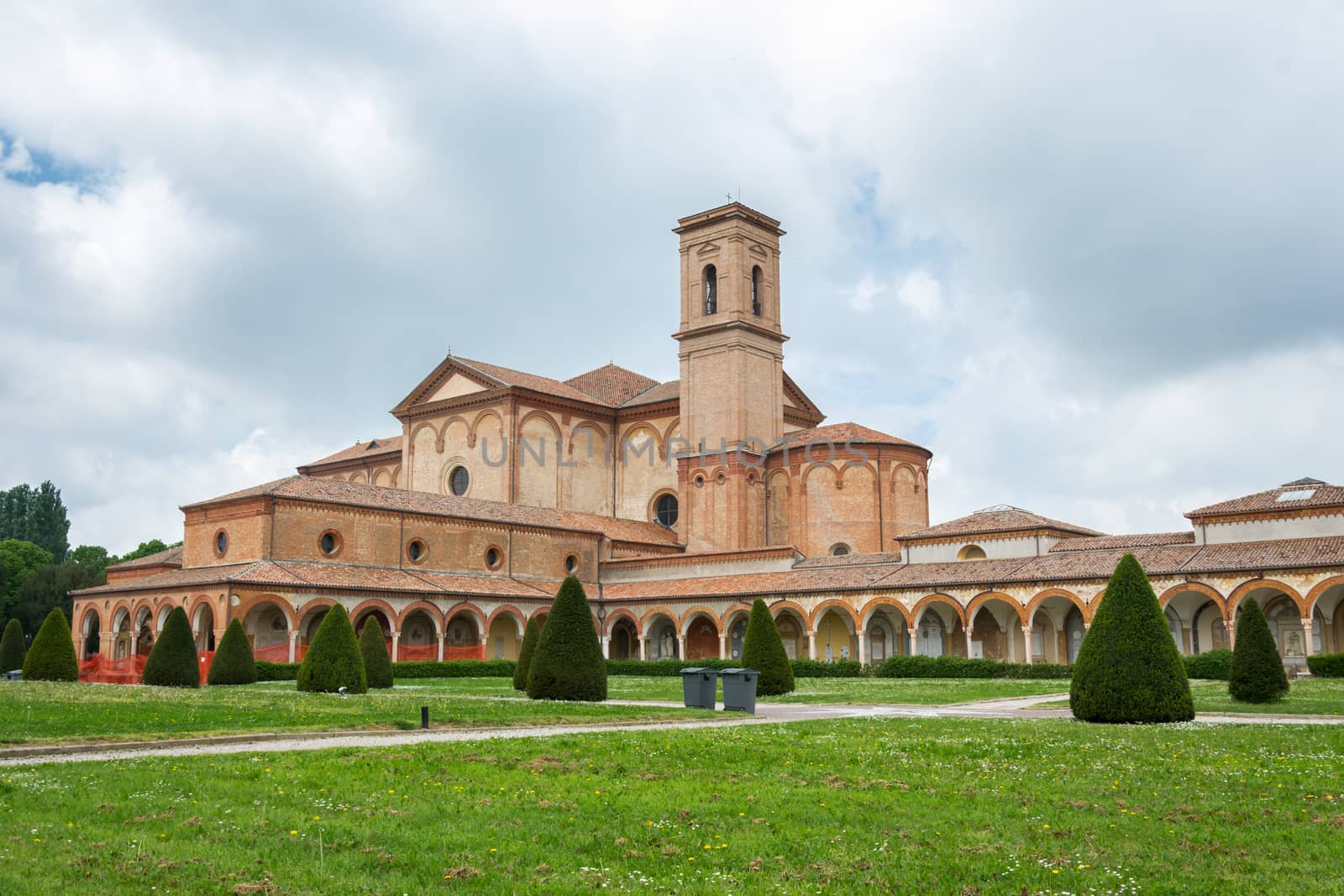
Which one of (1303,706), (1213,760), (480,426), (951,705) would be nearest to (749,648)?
(951,705)

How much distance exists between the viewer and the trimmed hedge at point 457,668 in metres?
37.1

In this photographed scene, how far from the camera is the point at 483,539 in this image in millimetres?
46375

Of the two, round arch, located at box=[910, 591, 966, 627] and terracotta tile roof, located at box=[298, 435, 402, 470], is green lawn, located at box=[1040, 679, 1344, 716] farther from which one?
terracotta tile roof, located at box=[298, 435, 402, 470]

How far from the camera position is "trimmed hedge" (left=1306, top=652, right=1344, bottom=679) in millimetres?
30094

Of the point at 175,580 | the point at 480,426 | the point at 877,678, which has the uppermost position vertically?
the point at 480,426

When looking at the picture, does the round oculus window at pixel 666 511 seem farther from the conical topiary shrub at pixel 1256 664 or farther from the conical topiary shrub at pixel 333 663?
the conical topiary shrub at pixel 1256 664

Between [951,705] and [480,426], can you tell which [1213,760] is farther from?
[480,426]

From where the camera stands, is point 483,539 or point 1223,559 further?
point 483,539

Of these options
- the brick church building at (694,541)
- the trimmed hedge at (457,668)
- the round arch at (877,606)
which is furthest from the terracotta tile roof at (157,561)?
the round arch at (877,606)

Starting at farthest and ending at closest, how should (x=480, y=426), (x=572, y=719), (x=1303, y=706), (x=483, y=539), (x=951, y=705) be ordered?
(x=480, y=426)
(x=483, y=539)
(x=951, y=705)
(x=1303, y=706)
(x=572, y=719)

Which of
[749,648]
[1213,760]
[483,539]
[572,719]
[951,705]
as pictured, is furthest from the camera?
[483,539]

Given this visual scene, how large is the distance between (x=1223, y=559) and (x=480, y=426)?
1302 inches

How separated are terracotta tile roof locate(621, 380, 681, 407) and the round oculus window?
4747mm

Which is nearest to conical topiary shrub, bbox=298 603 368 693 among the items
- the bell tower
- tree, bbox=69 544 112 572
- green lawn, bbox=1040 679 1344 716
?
green lawn, bbox=1040 679 1344 716
